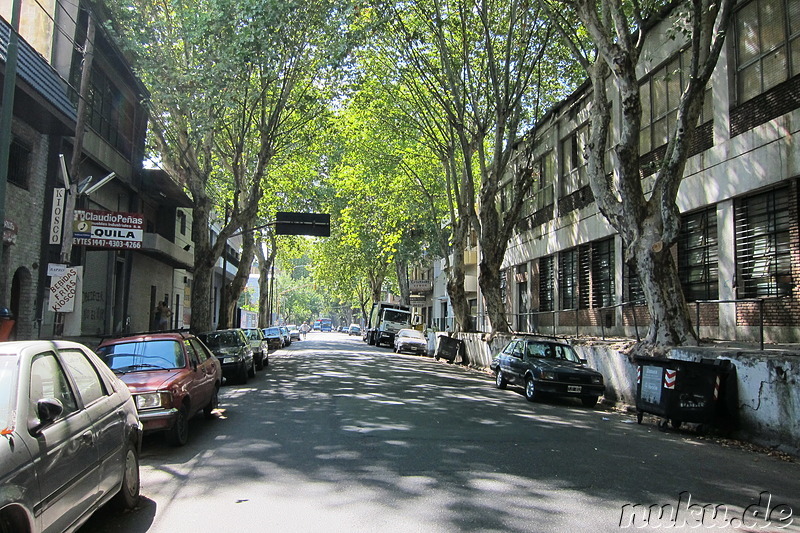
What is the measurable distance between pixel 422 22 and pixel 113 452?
60.7 feet

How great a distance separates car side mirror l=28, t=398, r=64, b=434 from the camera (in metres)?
3.76

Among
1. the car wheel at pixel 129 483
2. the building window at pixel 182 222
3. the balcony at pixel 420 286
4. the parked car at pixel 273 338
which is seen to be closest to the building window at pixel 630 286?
the car wheel at pixel 129 483

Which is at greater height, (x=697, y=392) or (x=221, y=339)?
(x=221, y=339)

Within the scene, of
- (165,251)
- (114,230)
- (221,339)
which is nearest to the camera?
(114,230)

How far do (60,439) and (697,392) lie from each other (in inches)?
363

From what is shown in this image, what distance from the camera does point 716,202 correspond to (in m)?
15.3

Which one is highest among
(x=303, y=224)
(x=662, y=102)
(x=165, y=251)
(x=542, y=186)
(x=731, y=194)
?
(x=662, y=102)

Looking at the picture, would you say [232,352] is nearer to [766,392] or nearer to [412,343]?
[766,392]

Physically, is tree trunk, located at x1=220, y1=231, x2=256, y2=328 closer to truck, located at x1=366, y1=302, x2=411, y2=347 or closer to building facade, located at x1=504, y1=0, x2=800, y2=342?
building facade, located at x1=504, y1=0, x2=800, y2=342

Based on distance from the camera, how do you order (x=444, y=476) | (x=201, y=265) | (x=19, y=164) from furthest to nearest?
(x=201, y=265), (x=19, y=164), (x=444, y=476)

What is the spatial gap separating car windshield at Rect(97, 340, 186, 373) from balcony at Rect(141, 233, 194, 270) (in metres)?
13.5

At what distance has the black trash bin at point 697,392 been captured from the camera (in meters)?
9.88

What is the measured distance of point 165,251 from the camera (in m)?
24.8

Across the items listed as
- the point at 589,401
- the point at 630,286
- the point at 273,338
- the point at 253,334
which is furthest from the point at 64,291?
the point at 273,338
